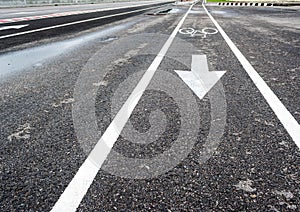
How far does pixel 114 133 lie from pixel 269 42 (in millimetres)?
6243

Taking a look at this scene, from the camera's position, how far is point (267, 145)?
233 cm

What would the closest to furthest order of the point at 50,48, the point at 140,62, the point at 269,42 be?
the point at 140,62, the point at 50,48, the point at 269,42

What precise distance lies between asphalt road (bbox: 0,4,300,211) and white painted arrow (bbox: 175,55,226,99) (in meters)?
0.05

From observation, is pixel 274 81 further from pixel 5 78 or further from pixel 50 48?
pixel 50 48

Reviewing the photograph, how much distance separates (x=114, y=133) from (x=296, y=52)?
5257mm

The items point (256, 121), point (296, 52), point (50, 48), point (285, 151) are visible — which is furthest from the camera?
point (50, 48)

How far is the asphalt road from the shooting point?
5.79 feet

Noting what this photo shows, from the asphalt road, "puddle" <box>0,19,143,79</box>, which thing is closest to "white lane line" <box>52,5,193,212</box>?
the asphalt road

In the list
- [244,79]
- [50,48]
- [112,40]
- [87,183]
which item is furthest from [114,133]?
[112,40]

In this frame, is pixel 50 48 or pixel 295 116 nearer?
pixel 295 116

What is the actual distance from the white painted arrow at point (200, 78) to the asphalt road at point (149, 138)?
49mm

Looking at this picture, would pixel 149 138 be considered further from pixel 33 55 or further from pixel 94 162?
pixel 33 55

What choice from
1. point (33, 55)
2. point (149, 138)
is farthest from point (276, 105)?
point (33, 55)

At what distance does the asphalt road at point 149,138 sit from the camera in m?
1.77
